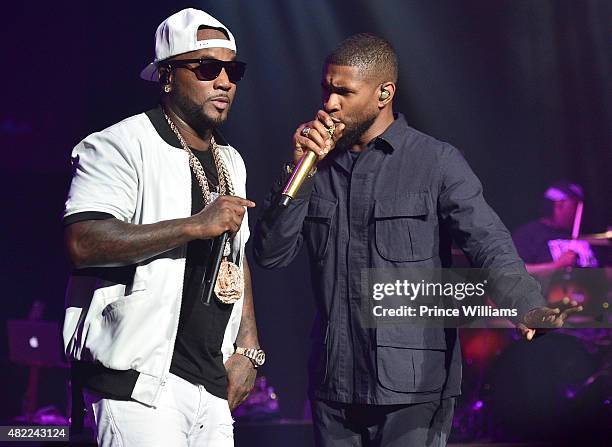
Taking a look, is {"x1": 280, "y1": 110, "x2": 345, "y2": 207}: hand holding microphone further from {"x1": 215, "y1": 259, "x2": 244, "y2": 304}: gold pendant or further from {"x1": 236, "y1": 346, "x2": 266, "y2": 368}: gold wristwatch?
{"x1": 236, "y1": 346, "x2": 266, "y2": 368}: gold wristwatch

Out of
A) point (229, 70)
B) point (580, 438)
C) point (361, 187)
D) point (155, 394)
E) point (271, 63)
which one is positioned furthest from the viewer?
point (271, 63)

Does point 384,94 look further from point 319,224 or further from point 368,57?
point 319,224

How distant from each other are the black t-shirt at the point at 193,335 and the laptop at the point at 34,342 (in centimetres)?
431

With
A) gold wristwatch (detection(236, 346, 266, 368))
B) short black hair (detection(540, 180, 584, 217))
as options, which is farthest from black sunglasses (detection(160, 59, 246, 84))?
short black hair (detection(540, 180, 584, 217))

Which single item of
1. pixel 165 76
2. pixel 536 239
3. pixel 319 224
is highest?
pixel 165 76

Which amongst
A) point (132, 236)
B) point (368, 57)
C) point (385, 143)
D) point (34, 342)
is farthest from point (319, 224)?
point (34, 342)

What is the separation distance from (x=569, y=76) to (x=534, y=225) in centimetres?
126

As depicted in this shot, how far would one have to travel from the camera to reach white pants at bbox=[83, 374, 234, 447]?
8.24 feet

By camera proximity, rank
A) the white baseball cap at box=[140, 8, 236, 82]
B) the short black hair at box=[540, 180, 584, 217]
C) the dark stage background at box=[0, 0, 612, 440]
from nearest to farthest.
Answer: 1. the white baseball cap at box=[140, 8, 236, 82]
2. the dark stage background at box=[0, 0, 612, 440]
3. the short black hair at box=[540, 180, 584, 217]

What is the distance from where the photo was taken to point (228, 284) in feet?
9.16

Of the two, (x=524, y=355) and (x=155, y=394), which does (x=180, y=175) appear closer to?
(x=155, y=394)

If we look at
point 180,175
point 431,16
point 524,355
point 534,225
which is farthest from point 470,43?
point 180,175

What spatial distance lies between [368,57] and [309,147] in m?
0.57

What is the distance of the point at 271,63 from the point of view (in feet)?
22.0
